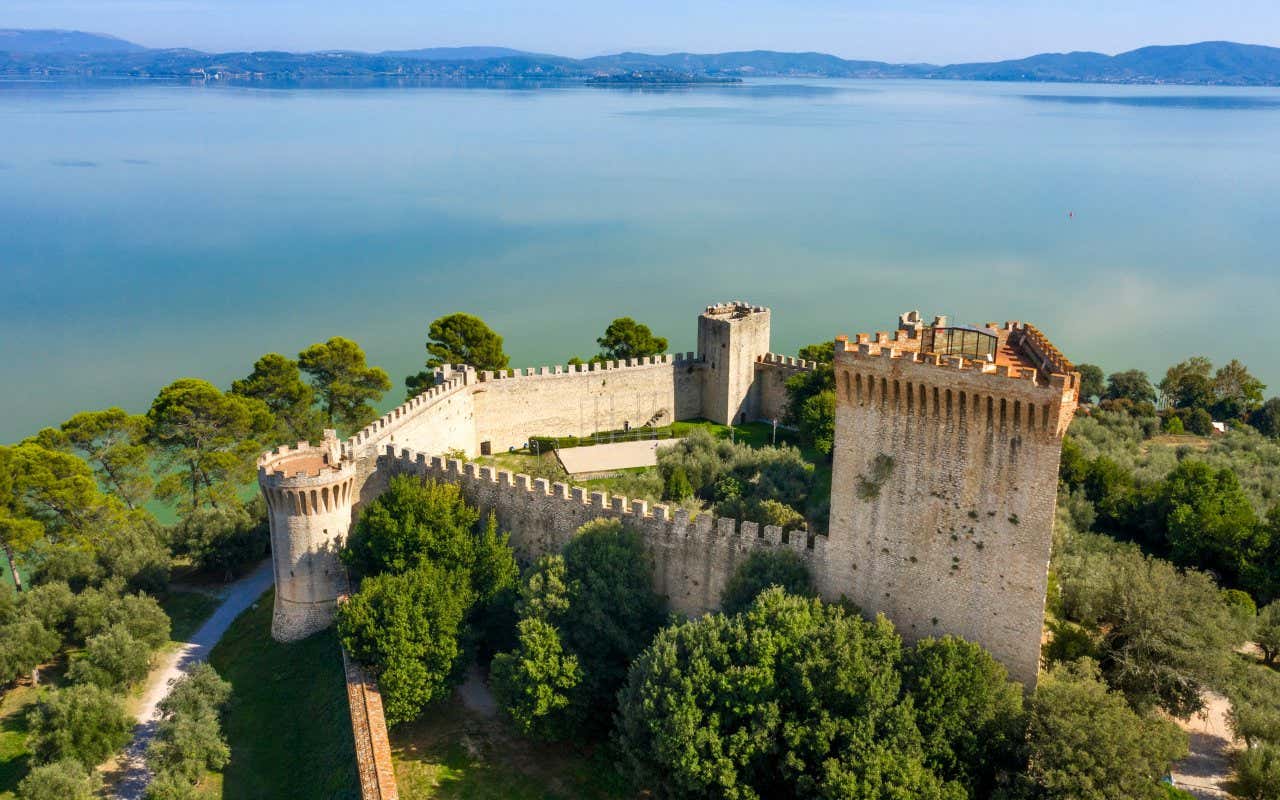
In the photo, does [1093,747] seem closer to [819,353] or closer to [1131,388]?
[819,353]

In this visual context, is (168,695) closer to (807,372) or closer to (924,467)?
(924,467)

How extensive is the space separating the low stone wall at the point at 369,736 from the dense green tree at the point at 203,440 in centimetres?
1278

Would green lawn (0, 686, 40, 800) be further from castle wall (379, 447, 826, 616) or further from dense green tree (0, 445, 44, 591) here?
castle wall (379, 447, 826, 616)

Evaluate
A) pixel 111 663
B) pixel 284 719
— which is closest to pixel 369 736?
pixel 284 719

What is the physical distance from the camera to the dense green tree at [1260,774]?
52.9 feet

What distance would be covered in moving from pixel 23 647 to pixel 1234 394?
1740 inches

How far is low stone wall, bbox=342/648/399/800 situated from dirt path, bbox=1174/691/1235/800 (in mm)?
13828

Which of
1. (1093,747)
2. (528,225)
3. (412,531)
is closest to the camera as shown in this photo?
(1093,747)

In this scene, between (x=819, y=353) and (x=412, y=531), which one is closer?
(x=412, y=531)

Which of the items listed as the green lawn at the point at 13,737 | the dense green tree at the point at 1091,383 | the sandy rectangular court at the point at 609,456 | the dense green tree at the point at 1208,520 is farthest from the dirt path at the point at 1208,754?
the dense green tree at the point at 1091,383

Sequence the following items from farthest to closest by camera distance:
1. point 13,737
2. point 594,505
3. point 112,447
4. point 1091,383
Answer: point 1091,383 < point 112,447 < point 594,505 < point 13,737

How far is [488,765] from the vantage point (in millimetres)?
19562

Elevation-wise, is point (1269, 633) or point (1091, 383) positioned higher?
point (1269, 633)

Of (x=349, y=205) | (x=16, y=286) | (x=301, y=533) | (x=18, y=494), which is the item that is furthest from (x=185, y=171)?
(x=301, y=533)
